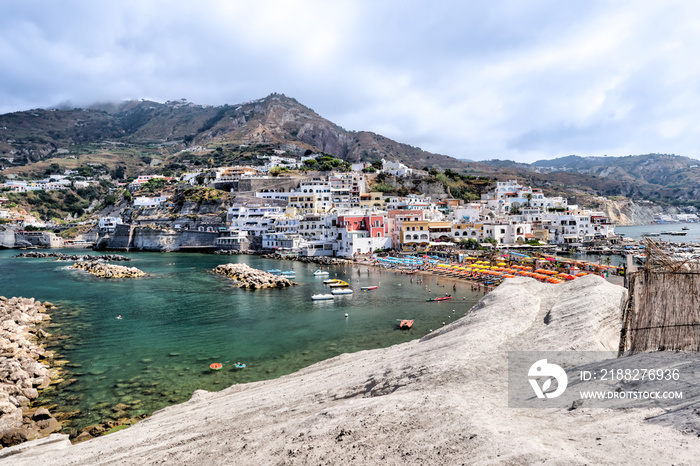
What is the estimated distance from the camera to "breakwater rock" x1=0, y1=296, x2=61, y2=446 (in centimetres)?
1212

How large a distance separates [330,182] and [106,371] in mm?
71909

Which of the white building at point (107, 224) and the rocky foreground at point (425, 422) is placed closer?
the rocky foreground at point (425, 422)

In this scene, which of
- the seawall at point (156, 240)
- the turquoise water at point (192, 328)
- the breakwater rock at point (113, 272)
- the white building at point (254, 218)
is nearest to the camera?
the turquoise water at point (192, 328)

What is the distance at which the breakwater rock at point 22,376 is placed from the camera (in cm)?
1212

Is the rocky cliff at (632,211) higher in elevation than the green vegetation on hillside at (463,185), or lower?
lower

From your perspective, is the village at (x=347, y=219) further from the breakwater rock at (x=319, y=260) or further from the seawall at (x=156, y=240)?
the breakwater rock at (x=319, y=260)

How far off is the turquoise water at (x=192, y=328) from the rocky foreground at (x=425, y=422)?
3642 mm

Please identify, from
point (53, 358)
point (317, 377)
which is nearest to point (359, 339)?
point (317, 377)

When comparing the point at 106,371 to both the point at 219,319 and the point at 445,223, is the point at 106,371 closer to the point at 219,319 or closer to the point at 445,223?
the point at 219,319

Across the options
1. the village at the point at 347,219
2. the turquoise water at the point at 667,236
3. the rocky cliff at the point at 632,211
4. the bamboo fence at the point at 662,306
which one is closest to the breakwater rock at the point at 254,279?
the village at the point at 347,219

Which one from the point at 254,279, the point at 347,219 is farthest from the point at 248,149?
the point at 254,279

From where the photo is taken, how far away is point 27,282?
1572 inches

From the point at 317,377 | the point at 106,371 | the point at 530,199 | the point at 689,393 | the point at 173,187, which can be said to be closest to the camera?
the point at 689,393

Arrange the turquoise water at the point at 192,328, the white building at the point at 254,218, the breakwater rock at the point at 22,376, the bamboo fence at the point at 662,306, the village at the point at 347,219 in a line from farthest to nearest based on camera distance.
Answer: the white building at the point at 254,218 < the village at the point at 347,219 < the turquoise water at the point at 192,328 < the breakwater rock at the point at 22,376 < the bamboo fence at the point at 662,306
